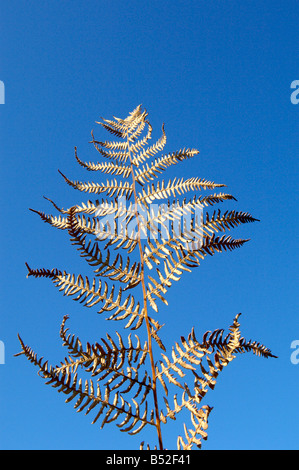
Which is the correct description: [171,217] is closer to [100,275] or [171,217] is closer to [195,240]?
[195,240]

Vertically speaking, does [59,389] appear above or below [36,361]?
below

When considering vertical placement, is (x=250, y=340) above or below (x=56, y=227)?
below

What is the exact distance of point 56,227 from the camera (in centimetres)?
195

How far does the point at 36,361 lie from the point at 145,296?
1.90ft

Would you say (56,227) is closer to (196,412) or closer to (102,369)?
(102,369)

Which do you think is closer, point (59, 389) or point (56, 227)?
point (59, 389)

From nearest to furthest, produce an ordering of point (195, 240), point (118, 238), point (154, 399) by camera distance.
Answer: point (154, 399), point (195, 240), point (118, 238)

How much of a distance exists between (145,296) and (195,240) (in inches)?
14.7
